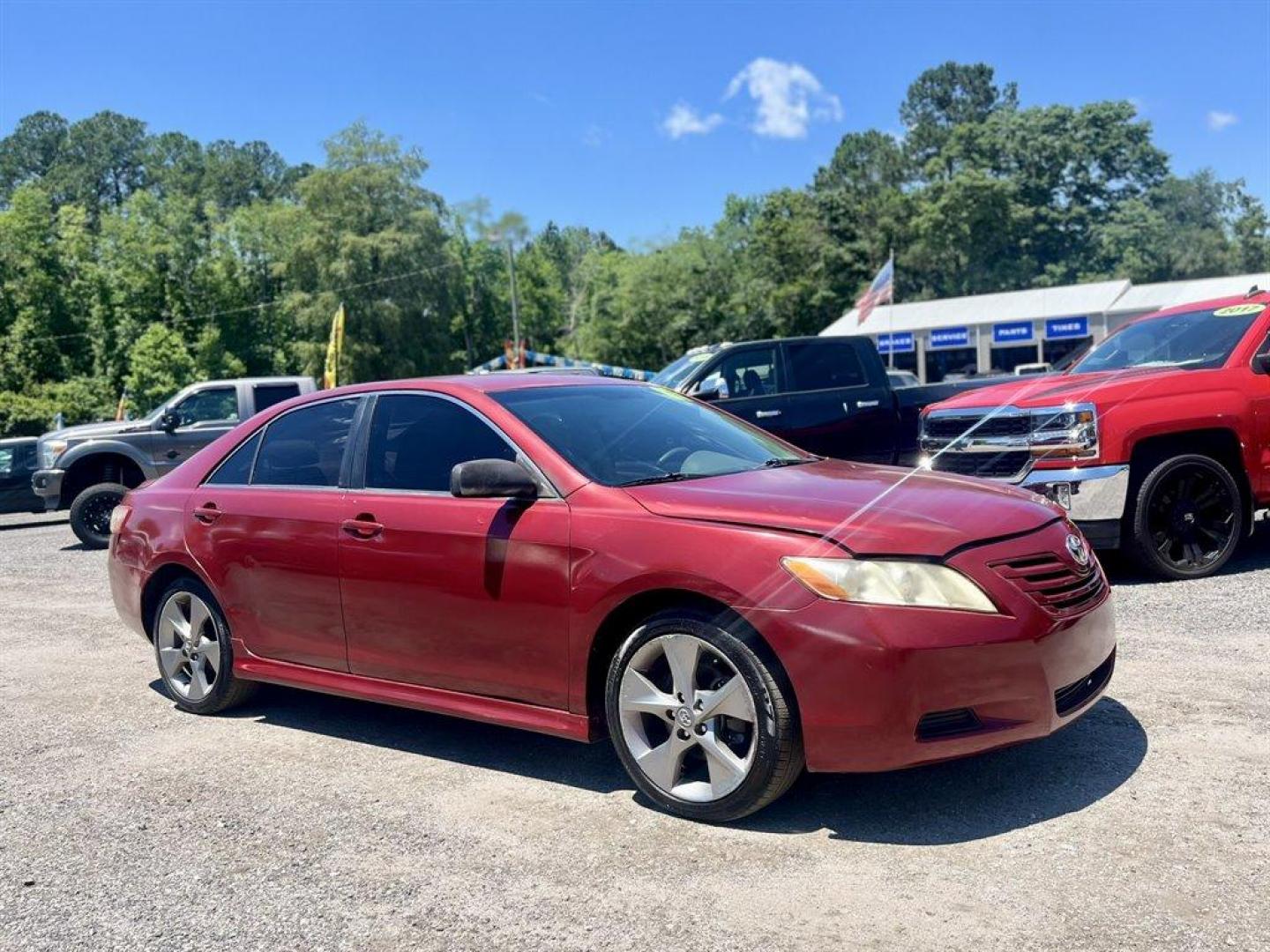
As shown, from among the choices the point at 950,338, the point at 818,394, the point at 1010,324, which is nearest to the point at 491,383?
the point at 818,394

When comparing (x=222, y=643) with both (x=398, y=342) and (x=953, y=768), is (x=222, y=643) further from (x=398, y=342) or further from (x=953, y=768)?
(x=398, y=342)

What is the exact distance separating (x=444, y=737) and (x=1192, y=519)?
5162 millimetres

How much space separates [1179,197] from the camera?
85625mm

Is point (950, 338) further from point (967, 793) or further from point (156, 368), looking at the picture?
point (967, 793)

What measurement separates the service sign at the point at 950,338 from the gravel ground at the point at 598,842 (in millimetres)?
43914

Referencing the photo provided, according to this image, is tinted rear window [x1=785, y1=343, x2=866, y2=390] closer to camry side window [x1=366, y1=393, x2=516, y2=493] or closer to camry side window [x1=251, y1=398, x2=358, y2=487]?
camry side window [x1=251, y1=398, x2=358, y2=487]

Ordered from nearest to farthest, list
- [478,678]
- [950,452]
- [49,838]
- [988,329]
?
[49,838], [478,678], [950,452], [988,329]

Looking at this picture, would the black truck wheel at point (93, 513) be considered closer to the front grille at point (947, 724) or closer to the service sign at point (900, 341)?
the front grille at point (947, 724)

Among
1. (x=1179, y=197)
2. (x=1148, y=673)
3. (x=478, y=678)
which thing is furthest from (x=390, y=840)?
(x=1179, y=197)

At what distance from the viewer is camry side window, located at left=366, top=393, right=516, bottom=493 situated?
4.66 meters

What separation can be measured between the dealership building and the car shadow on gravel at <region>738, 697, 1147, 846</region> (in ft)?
129

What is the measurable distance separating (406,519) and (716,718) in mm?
1586

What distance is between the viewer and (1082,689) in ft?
13.0

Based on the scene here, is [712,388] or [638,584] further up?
[712,388]
